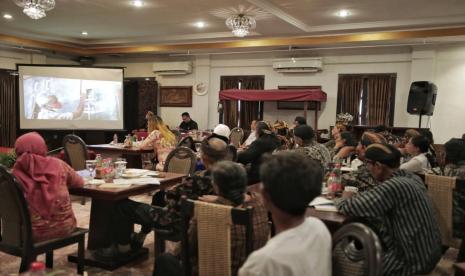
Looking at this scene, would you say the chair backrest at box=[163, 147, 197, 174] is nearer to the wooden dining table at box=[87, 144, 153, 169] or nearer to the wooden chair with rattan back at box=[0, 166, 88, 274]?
the wooden chair with rattan back at box=[0, 166, 88, 274]

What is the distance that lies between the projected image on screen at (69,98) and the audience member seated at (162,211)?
7263 millimetres

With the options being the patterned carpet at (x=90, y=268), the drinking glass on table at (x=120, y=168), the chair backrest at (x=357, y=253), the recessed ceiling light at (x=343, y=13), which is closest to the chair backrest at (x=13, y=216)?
the patterned carpet at (x=90, y=268)

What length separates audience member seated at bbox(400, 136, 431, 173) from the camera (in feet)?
12.8

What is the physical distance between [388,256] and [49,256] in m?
2.52

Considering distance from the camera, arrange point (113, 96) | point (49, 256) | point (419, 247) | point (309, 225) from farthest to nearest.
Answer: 1. point (113, 96)
2. point (49, 256)
3. point (419, 247)
4. point (309, 225)

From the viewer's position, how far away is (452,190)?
9.26 feet

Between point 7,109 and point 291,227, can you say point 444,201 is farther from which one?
point 7,109

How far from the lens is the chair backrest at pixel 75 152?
5.21 meters

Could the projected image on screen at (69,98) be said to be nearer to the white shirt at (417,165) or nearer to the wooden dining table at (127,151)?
the wooden dining table at (127,151)

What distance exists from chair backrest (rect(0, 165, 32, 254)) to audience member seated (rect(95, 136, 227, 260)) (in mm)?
790

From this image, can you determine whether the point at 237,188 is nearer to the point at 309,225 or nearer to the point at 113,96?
the point at 309,225

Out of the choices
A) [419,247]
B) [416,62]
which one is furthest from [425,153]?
[416,62]

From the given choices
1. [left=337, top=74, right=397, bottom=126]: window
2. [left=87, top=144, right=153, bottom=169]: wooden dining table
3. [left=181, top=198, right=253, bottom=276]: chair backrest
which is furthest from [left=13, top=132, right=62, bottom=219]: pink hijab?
[left=337, top=74, right=397, bottom=126]: window

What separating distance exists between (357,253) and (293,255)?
13.7 inches
